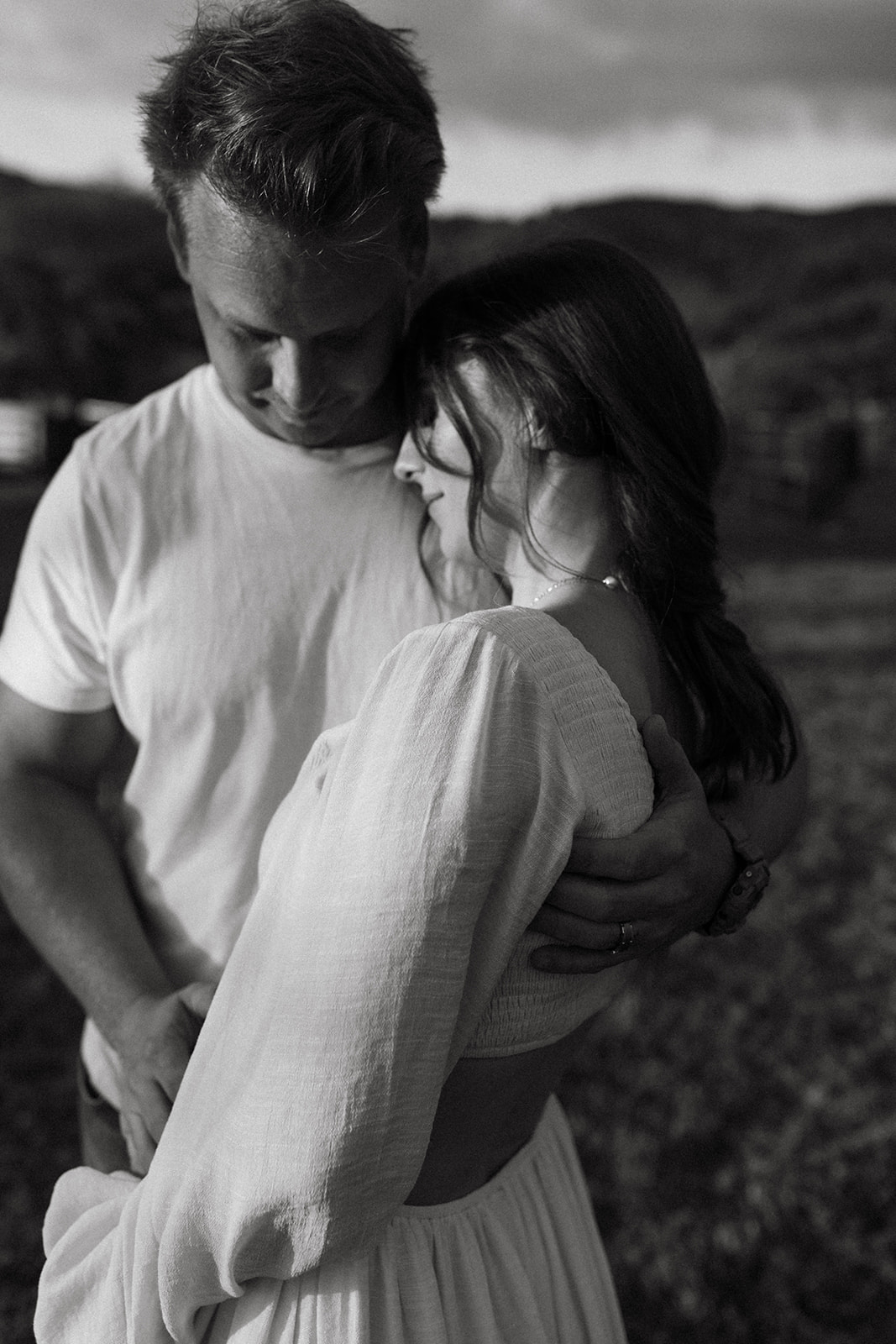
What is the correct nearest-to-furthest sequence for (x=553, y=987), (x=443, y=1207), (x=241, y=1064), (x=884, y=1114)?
(x=241, y=1064) < (x=553, y=987) < (x=443, y=1207) < (x=884, y=1114)

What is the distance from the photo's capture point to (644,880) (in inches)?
44.6

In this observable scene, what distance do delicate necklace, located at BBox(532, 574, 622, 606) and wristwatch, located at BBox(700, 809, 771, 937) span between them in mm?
306

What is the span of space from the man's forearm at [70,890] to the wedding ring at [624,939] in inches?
24.8

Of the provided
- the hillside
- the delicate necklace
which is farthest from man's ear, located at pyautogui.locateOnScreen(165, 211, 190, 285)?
the hillside

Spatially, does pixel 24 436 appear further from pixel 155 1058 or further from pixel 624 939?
pixel 624 939

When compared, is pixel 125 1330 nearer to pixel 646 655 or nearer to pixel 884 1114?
pixel 646 655

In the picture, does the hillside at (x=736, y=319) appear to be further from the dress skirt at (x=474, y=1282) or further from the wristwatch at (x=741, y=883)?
the dress skirt at (x=474, y=1282)

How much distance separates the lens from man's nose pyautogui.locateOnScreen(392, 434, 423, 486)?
1400 mm

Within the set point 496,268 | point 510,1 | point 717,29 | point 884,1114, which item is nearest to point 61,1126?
point 884,1114

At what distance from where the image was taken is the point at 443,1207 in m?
1.24

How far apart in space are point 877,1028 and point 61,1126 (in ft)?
7.66

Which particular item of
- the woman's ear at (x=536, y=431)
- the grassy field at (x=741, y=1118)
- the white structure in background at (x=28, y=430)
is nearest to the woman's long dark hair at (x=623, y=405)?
the woman's ear at (x=536, y=431)

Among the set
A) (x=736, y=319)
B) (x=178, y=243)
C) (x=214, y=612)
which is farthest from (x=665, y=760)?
(x=736, y=319)

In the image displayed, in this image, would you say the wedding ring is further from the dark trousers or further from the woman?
the dark trousers
